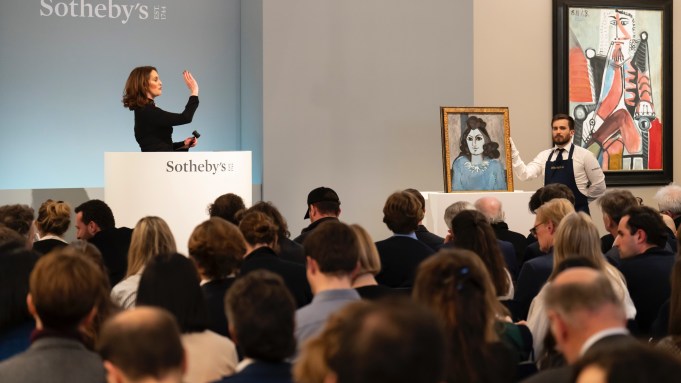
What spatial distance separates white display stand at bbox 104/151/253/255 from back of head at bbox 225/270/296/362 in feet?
Result: 16.7

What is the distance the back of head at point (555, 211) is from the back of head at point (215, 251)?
76.0 inches

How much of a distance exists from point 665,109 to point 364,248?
873 centimetres

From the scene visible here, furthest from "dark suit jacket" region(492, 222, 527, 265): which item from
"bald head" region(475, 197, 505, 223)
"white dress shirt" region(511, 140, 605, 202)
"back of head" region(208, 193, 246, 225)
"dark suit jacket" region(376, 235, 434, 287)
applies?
"white dress shirt" region(511, 140, 605, 202)

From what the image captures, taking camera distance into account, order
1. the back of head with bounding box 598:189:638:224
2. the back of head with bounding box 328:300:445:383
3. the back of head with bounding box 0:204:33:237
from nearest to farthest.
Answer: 1. the back of head with bounding box 328:300:445:383
2. the back of head with bounding box 0:204:33:237
3. the back of head with bounding box 598:189:638:224

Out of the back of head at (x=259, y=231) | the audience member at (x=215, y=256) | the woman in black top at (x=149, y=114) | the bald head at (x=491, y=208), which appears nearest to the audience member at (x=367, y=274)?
the audience member at (x=215, y=256)

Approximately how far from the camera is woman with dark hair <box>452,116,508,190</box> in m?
9.12

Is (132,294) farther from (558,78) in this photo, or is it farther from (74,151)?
(558,78)

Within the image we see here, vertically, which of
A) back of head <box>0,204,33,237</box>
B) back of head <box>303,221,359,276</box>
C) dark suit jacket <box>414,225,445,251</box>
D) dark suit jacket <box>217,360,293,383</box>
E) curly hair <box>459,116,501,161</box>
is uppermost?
curly hair <box>459,116,501,161</box>

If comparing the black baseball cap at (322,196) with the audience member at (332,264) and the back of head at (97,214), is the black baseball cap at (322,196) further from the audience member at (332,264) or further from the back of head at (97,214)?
the audience member at (332,264)

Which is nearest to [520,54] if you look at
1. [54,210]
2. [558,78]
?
[558,78]

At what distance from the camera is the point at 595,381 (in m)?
1.64

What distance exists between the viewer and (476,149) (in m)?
9.22

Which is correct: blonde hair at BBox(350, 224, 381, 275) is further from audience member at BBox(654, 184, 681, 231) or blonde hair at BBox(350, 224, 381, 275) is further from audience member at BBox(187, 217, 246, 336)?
audience member at BBox(654, 184, 681, 231)

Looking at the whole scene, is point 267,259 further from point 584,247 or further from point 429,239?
point 429,239
